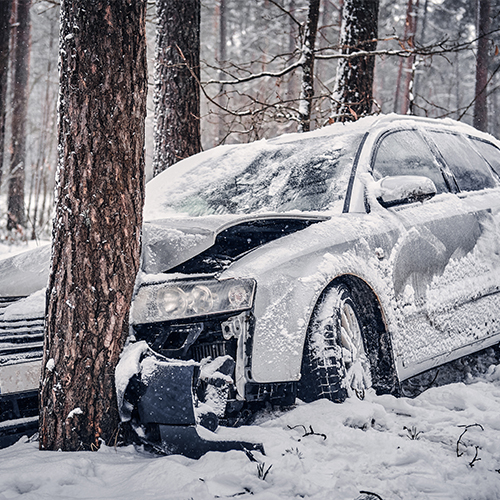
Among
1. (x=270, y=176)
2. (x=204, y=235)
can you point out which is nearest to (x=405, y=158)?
(x=270, y=176)

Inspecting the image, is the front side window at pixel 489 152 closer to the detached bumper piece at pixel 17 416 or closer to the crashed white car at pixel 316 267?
the crashed white car at pixel 316 267

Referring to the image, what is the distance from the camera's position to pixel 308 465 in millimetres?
2125

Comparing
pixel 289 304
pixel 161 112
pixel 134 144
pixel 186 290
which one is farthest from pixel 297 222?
pixel 161 112

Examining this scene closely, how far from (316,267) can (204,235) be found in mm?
579

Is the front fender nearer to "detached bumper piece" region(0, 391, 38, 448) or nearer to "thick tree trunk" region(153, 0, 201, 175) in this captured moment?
"detached bumper piece" region(0, 391, 38, 448)

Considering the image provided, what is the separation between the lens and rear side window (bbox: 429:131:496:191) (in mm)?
4145

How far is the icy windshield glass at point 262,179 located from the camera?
3.37 metres

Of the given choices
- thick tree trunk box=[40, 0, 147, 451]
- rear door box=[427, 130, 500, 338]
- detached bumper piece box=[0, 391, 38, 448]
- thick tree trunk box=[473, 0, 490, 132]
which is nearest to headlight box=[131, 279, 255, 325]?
thick tree trunk box=[40, 0, 147, 451]

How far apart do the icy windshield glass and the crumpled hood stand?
41 cm

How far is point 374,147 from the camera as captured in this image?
11.4 feet

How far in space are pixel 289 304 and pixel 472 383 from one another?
1653 mm

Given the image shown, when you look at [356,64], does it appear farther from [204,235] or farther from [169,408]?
[169,408]

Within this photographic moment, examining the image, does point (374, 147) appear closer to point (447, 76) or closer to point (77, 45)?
point (77, 45)

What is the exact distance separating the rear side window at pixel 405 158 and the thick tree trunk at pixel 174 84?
119 inches
